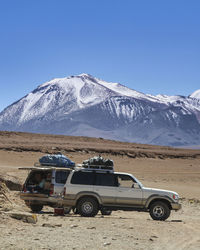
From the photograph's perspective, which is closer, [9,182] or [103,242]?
[103,242]

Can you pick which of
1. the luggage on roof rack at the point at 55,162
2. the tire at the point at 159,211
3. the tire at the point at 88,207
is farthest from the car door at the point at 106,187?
the luggage on roof rack at the point at 55,162

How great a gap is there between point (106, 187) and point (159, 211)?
1.94m

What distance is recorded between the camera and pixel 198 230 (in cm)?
1478

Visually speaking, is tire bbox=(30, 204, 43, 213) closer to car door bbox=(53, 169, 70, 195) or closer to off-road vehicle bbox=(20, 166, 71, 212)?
off-road vehicle bbox=(20, 166, 71, 212)

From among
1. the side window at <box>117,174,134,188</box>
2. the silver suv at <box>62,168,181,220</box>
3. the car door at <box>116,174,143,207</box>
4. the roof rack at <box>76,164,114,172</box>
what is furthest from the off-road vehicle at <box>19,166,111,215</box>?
the side window at <box>117,174,134,188</box>

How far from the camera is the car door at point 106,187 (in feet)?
56.2

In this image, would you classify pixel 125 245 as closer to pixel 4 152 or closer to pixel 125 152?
pixel 4 152

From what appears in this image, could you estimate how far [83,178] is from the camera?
1723cm

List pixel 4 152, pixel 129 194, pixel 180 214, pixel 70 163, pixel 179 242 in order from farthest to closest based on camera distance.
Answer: pixel 4 152
pixel 180 214
pixel 70 163
pixel 129 194
pixel 179 242

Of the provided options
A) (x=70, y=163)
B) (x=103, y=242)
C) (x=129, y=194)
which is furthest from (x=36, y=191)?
(x=103, y=242)

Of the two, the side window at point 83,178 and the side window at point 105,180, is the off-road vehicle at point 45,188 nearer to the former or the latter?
the side window at point 83,178

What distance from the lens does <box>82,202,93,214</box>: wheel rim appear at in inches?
673

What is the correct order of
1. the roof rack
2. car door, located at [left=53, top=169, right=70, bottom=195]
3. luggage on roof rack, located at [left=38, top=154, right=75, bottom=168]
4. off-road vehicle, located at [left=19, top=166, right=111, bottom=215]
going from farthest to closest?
1. luggage on roof rack, located at [left=38, top=154, right=75, bottom=168]
2. car door, located at [left=53, top=169, right=70, bottom=195]
3. off-road vehicle, located at [left=19, top=166, right=111, bottom=215]
4. the roof rack

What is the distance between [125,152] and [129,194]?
118 feet
